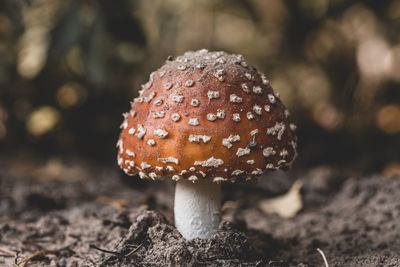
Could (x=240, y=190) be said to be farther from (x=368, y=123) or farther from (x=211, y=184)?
(x=368, y=123)

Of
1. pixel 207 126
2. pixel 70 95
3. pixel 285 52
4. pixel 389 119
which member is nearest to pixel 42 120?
pixel 70 95

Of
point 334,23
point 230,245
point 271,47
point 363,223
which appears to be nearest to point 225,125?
point 230,245

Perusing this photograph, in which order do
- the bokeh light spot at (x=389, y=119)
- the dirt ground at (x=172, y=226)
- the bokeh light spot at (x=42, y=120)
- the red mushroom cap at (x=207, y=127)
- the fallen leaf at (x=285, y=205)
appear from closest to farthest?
the red mushroom cap at (x=207, y=127) → the dirt ground at (x=172, y=226) → the fallen leaf at (x=285, y=205) → the bokeh light spot at (x=42, y=120) → the bokeh light spot at (x=389, y=119)

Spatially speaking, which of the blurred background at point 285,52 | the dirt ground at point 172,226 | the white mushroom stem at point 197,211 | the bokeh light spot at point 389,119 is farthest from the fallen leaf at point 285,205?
the bokeh light spot at point 389,119

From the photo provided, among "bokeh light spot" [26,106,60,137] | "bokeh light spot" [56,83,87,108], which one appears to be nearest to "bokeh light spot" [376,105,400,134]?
"bokeh light spot" [56,83,87,108]

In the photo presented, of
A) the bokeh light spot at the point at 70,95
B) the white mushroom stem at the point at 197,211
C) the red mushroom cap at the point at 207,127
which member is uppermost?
the bokeh light spot at the point at 70,95

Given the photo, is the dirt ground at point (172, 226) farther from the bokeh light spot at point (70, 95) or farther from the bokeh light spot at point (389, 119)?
the bokeh light spot at point (389, 119)

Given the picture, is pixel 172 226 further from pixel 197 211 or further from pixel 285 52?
pixel 285 52

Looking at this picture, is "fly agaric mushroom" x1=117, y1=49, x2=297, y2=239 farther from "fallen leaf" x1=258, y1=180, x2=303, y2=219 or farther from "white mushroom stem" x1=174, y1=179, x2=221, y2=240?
"fallen leaf" x1=258, y1=180, x2=303, y2=219
